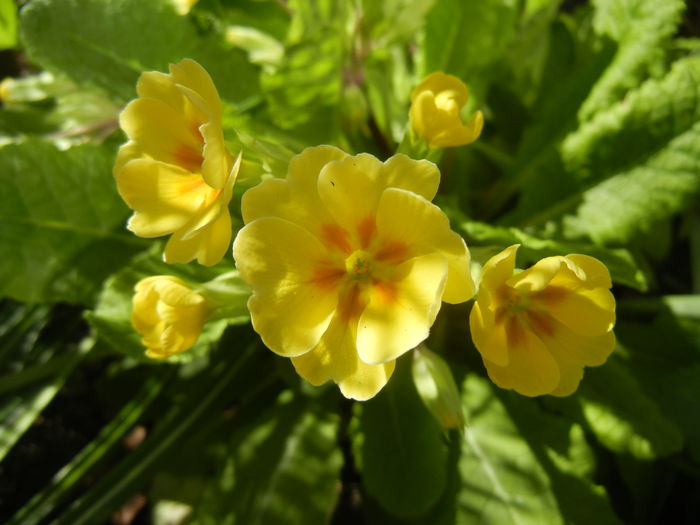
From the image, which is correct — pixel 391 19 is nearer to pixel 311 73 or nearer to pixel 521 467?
pixel 311 73

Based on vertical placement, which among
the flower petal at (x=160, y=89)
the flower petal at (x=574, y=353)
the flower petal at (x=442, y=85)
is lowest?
the flower petal at (x=574, y=353)

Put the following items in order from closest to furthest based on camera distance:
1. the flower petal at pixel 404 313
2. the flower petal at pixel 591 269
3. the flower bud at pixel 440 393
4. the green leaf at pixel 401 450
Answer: the flower petal at pixel 404 313 → the flower petal at pixel 591 269 → the flower bud at pixel 440 393 → the green leaf at pixel 401 450

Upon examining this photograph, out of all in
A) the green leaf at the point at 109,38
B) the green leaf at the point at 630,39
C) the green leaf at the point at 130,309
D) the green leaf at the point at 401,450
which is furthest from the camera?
the green leaf at the point at 109,38

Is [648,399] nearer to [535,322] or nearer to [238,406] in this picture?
[535,322]

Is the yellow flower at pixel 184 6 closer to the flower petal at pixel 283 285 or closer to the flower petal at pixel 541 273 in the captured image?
the flower petal at pixel 283 285

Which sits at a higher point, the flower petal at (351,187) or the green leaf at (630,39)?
the flower petal at (351,187)

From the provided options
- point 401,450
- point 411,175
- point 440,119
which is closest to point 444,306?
point 401,450

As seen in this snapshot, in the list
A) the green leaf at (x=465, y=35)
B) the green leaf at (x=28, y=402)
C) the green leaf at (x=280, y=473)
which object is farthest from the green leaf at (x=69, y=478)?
the green leaf at (x=465, y=35)

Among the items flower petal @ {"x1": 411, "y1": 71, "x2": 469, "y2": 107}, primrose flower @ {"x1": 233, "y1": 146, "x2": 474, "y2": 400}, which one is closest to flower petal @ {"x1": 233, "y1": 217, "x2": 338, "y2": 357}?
primrose flower @ {"x1": 233, "y1": 146, "x2": 474, "y2": 400}
